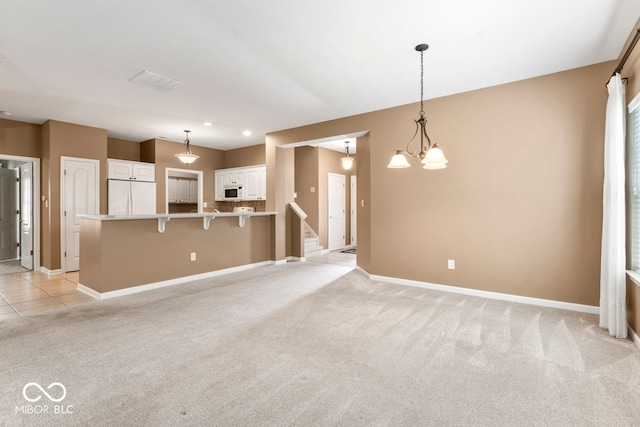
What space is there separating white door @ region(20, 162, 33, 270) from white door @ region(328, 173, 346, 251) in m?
6.27

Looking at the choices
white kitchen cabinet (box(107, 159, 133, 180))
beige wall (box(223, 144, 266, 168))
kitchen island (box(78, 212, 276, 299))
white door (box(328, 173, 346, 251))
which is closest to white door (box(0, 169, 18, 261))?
white kitchen cabinet (box(107, 159, 133, 180))

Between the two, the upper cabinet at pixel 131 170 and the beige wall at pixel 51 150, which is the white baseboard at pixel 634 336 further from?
the upper cabinet at pixel 131 170

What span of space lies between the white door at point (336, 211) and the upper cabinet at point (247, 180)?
1858 millimetres

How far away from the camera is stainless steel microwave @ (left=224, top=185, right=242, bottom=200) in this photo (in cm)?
798

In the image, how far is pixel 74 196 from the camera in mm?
5848

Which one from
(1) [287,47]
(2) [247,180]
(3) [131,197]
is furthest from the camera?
(2) [247,180]

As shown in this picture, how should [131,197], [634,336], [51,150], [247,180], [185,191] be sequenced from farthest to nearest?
[185,191] → [247,180] → [131,197] → [51,150] → [634,336]

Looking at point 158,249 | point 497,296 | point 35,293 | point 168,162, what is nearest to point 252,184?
point 168,162

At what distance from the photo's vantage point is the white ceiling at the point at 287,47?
2.45 m

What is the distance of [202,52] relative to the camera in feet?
10.1

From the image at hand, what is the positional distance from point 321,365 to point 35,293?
4467 mm

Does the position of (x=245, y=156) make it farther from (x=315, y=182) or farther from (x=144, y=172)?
(x=144, y=172)

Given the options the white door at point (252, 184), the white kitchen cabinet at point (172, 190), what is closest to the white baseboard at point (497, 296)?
the white door at point (252, 184)

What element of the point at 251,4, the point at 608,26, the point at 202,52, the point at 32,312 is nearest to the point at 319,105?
the point at 202,52
